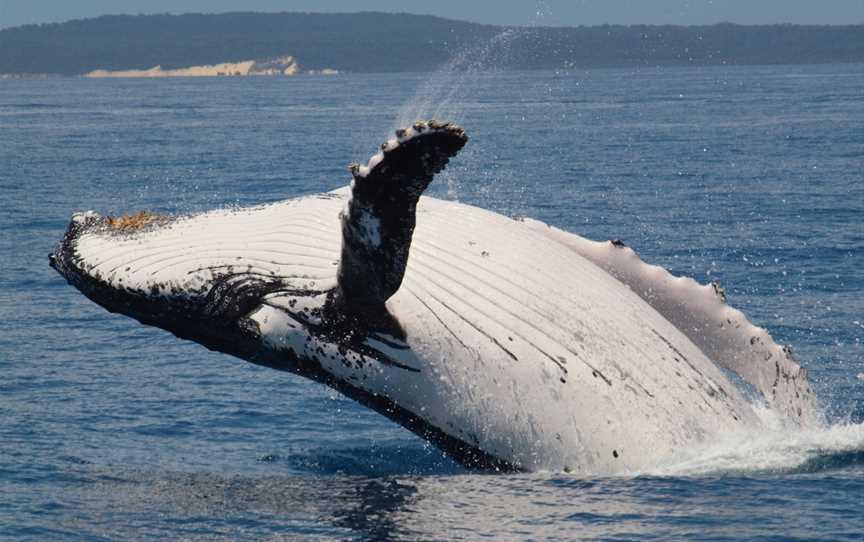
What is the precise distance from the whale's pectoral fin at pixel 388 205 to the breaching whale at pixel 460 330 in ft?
0.33

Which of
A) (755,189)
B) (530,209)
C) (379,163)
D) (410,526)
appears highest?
(755,189)

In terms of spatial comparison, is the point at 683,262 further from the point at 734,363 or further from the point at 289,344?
the point at 289,344

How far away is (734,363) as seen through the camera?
9.97 meters

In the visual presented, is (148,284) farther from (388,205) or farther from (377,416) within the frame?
(377,416)

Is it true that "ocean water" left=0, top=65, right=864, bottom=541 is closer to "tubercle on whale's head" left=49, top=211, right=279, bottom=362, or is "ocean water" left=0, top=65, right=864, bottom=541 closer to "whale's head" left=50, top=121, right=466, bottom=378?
"whale's head" left=50, top=121, right=466, bottom=378

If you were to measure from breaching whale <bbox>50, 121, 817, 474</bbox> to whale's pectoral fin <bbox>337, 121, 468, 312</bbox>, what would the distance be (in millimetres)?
101

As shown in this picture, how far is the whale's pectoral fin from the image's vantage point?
7367 mm

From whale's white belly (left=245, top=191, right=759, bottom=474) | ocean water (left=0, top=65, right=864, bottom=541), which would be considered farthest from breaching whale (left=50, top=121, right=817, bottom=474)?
ocean water (left=0, top=65, right=864, bottom=541)

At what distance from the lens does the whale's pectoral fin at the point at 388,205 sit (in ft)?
24.2

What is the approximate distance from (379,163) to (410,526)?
2233 mm

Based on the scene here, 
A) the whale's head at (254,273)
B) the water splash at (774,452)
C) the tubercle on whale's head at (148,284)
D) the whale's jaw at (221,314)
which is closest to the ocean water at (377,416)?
the water splash at (774,452)

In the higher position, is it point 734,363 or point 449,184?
point 449,184

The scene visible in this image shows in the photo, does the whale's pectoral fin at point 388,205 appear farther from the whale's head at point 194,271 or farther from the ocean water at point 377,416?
the whale's head at point 194,271

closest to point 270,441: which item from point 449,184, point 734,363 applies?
point 734,363
